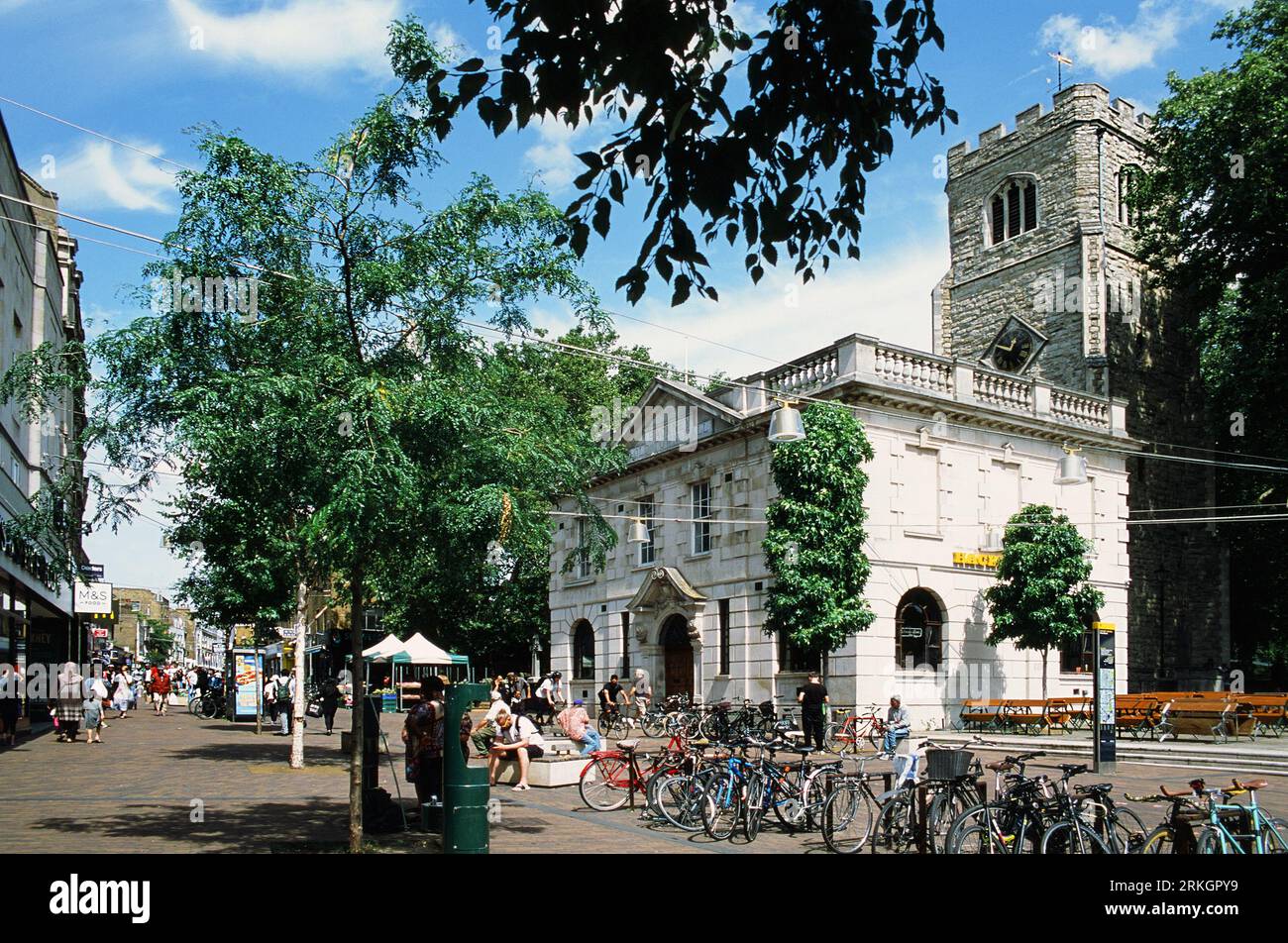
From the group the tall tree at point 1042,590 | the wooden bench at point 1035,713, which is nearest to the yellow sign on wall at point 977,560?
the tall tree at point 1042,590

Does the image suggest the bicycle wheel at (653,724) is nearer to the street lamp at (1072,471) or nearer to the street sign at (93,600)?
the street lamp at (1072,471)

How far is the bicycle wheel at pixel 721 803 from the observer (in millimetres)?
12273

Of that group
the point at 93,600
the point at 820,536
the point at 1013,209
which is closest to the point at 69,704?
the point at 93,600

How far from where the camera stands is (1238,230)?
1312 inches

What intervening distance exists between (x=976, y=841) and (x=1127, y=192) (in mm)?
33713

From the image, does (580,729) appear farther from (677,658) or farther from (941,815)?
(677,658)

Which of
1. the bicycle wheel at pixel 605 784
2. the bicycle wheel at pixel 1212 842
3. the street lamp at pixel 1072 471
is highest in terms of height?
the street lamp at pixel 1072 471

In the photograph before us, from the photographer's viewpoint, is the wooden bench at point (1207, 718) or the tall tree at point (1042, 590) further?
the tall tree at point (1042, 590)

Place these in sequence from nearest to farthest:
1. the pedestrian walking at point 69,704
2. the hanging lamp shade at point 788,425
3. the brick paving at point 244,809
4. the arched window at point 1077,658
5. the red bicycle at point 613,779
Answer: the brick paving at point 244,809 → the red bicycle at point 613,779 → the hanging lamp shade at point 788,425 → the pedestrian walking at point 69,704 → the arched window at point 1077,658

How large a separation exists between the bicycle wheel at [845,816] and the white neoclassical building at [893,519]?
14669mm

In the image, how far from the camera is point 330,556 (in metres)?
11.0

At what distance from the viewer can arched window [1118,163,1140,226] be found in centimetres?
3650

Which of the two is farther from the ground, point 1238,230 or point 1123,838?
point 1238,230

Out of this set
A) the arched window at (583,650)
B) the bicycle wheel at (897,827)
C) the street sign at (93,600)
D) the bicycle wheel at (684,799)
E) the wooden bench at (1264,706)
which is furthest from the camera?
the arched window at (583,650)
